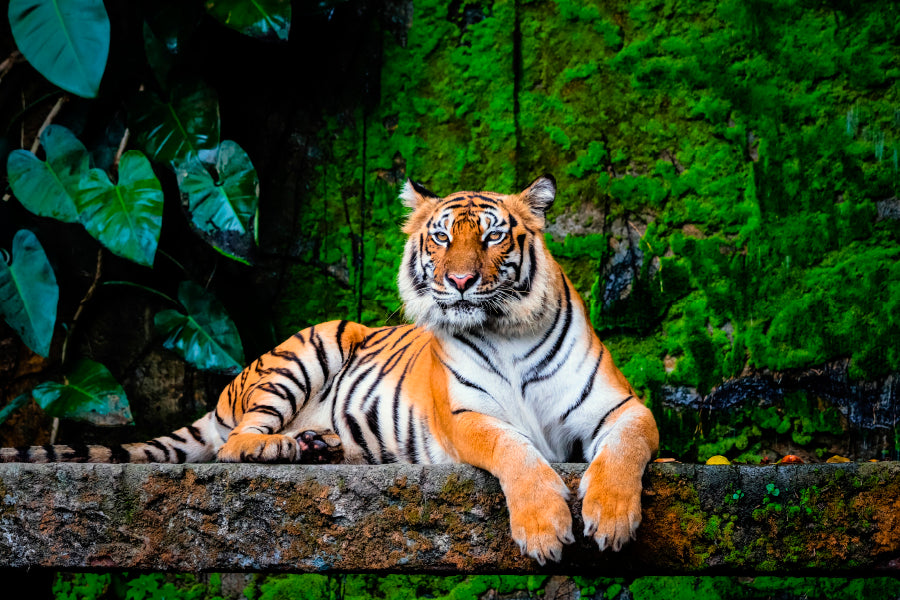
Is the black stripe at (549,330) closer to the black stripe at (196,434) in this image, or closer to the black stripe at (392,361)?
the black stripe at (392,361)

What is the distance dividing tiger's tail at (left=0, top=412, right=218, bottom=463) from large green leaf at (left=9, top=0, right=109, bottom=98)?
1.39 metres

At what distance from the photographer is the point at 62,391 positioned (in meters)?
3.61

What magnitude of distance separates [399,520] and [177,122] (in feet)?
8.08

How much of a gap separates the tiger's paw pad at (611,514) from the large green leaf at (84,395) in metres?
2.48

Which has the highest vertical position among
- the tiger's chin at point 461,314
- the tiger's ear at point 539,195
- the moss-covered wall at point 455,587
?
the tiger's ear at point 539,195

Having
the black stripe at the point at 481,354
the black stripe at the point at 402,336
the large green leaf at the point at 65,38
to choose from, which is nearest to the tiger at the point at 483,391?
the black stripe at the point at 481,354

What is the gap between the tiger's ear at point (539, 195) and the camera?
9.30ft

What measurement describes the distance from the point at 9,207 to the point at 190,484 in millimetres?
2241

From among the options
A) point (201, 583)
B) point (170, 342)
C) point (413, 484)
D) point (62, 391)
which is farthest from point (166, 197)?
point (413, 484)

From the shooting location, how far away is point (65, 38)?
128 inches

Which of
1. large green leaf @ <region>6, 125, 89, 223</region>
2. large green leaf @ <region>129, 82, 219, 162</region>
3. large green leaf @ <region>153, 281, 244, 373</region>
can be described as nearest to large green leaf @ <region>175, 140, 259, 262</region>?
large green leaf @ <region>129, 82, 219, 162</region>

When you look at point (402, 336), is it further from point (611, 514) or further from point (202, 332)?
point (611, 514)

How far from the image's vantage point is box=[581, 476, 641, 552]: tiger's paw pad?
1.89 meters

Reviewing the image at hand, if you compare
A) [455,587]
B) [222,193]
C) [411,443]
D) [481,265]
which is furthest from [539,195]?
[455,587]
